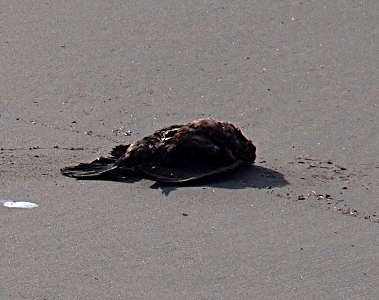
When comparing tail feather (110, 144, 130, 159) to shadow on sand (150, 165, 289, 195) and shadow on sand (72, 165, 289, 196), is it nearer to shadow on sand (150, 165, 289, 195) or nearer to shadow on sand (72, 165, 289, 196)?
shadow on sand (72, 165, 289, 196)

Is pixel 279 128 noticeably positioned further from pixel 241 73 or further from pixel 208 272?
pixel 208 272

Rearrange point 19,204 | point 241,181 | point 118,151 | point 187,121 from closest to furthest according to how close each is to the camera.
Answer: point 19,204, point 241,181, point 118,151, point 187,121

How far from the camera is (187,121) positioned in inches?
260

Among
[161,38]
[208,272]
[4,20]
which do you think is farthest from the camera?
[4,20]

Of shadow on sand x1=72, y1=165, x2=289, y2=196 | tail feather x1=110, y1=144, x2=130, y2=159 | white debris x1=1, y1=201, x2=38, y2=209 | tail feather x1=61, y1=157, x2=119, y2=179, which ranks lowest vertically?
white debris x1=1, y1=201, x2=38, y2=209

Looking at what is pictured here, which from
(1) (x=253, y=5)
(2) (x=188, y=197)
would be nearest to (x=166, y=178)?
(2) (x=188, y=197)

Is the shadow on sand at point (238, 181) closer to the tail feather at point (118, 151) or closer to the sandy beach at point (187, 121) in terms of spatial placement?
the sandy beach at point (187, 121)

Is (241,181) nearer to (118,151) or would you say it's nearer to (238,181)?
(238,181)

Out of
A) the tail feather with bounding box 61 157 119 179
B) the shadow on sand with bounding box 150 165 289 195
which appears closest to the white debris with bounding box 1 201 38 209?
the tail feather with bounding box 61 157 119 179

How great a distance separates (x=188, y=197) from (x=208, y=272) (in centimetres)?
102

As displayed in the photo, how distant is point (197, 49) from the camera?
7.74 meters

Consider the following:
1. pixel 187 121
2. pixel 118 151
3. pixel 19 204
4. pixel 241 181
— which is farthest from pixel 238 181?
pixel 19 204

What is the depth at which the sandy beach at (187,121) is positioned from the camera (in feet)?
14.0

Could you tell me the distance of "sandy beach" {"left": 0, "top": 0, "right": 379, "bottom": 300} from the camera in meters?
4.28
